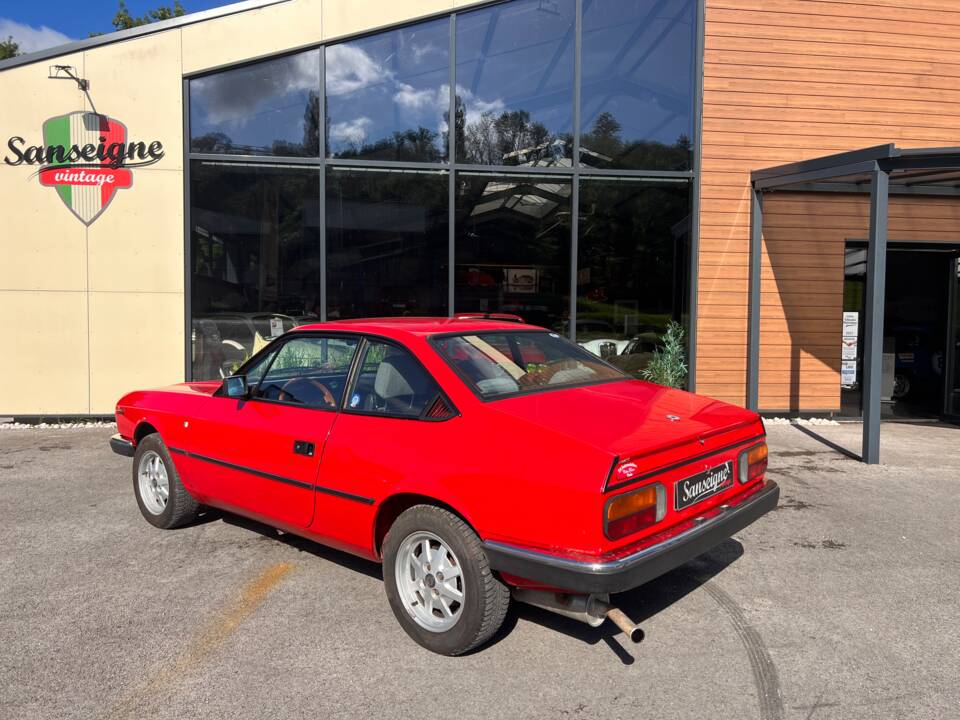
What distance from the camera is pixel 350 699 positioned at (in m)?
2.85

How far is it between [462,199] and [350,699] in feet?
24.3

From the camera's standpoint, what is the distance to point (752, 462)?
3734 millimetres

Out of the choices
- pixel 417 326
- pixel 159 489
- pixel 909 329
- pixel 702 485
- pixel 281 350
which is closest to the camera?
pixel 702 485

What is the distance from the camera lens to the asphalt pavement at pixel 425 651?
A: 2.84 m

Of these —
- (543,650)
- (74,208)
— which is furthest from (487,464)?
(74,208)

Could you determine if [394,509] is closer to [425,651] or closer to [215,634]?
[425,651]

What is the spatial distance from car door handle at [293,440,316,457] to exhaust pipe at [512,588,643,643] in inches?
56.3

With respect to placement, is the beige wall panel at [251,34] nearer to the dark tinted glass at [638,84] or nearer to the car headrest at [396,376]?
the dark tinted glass at [638,84]

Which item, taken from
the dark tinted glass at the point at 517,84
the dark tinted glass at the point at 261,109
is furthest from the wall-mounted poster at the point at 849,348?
the dark tinted glass at the point at 261,109

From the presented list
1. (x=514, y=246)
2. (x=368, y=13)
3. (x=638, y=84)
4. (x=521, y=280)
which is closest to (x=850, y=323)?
(x=638, y=84)

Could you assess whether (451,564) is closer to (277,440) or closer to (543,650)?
(543,650)

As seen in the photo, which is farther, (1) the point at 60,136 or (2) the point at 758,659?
(1) the point at 60,136

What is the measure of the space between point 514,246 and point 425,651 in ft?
22.5

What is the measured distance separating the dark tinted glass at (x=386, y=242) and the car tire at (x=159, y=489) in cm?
444
